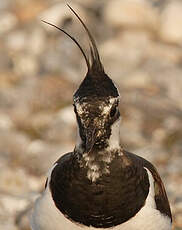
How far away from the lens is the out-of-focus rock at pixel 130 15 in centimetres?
1789

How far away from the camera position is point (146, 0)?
18797mm

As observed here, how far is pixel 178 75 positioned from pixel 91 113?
9.08m

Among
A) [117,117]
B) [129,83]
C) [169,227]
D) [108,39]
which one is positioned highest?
[108,39]

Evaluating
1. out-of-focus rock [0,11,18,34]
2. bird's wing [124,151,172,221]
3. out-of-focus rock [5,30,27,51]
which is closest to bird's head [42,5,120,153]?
bird's wing [124,151,172,221]

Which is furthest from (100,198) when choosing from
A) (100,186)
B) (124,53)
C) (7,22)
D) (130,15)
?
(7,22)

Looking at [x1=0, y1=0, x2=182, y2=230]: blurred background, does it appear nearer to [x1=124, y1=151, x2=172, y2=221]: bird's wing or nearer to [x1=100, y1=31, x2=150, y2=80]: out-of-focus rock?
[x1=100, y1=31, x2=150, y2=80]: out-of-focus rock

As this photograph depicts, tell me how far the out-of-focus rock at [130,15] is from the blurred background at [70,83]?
0.03m

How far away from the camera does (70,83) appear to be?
1495cm

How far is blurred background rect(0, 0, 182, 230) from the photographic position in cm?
1184

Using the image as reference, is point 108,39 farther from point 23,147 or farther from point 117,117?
point 117,117

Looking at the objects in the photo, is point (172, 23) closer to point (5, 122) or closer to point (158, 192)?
point (5, 122)

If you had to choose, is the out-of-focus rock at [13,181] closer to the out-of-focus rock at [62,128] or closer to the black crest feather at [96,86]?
the out-of-focus rock at [62,128]

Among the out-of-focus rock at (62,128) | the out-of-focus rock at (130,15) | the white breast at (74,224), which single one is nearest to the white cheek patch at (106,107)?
the white breast at (74,224)

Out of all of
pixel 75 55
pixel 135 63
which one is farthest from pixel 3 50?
pixel 135 63
